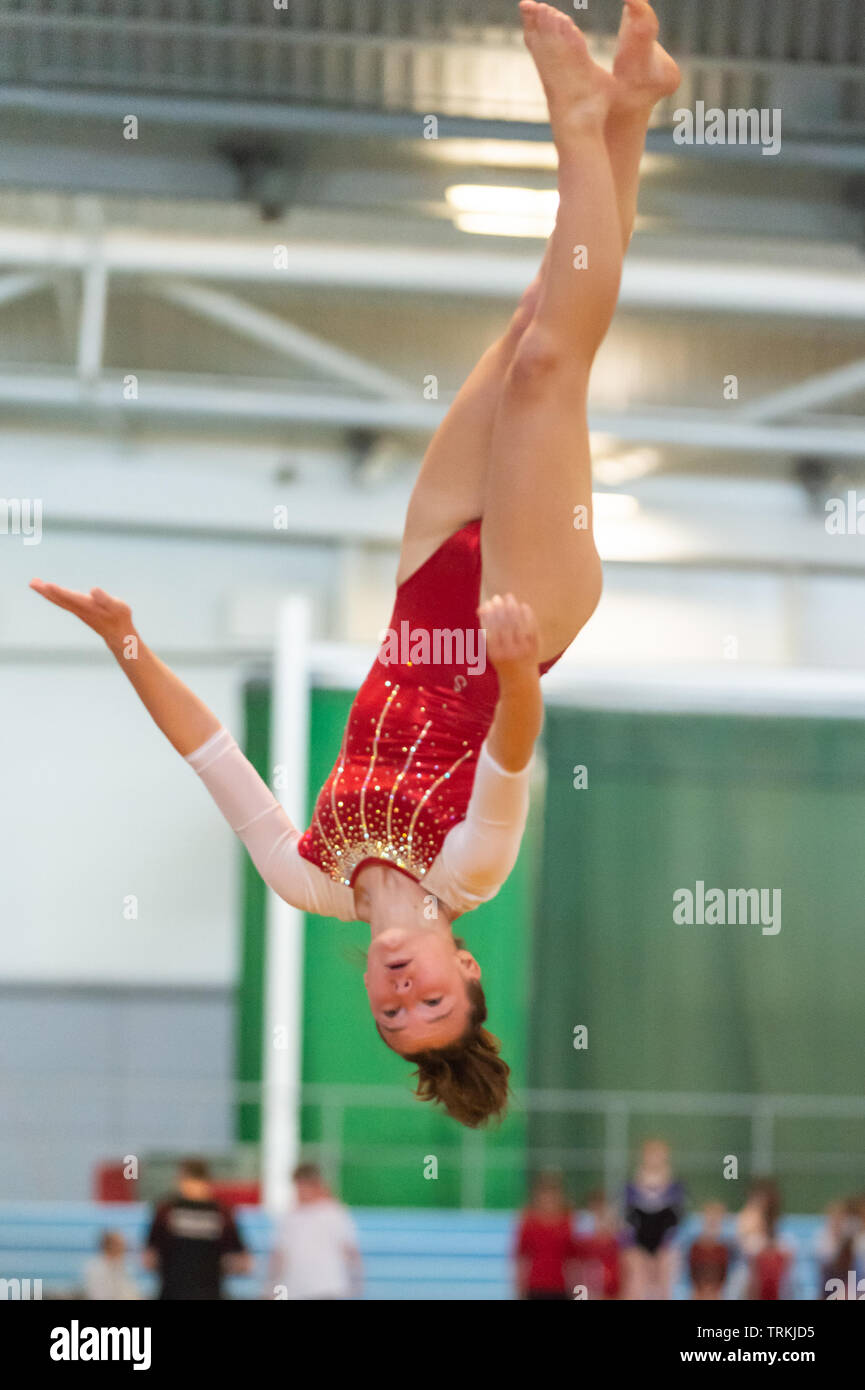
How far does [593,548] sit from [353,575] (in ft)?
20.0

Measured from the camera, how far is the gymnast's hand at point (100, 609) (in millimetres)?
3150

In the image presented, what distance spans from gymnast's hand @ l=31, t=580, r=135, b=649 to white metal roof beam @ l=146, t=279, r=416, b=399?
14.8 ft

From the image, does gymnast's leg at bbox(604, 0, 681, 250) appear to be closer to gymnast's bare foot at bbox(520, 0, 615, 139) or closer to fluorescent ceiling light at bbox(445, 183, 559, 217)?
gymnast's bare foot at bbox(520, 0, 615, 139)

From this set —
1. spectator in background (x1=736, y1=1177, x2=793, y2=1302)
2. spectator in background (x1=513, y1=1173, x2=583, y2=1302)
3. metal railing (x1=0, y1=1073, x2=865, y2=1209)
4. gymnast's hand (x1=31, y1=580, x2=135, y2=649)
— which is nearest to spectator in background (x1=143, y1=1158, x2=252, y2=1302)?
spectator in background (x1=513, y1=1173, x2=583, y2=1302)

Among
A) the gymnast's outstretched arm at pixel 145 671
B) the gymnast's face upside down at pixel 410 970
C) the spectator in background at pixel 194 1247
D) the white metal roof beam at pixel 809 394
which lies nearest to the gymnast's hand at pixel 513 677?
the gymnast's face upside down at pixel 410 970

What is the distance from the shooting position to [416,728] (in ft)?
10.4

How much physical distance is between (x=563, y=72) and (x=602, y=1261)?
4434 millimetres

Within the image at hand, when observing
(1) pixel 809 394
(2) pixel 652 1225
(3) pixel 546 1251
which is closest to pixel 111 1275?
(3) pixel 546 1251

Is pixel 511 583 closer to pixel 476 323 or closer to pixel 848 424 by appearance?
pixel 476 323

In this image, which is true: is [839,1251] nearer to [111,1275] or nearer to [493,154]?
[111,1275]

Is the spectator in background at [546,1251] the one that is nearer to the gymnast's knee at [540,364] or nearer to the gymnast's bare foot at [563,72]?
the gymnast's knee at [540,364]

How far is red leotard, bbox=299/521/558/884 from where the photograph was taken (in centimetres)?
310

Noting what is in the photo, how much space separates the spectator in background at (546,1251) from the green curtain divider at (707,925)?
1693mm
